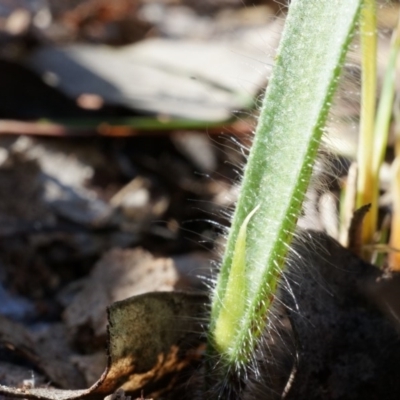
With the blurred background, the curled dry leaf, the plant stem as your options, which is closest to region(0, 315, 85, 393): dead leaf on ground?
the blurred background

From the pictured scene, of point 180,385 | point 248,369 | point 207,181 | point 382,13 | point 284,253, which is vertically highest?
point 382,13

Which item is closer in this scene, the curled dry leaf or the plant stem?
the curled dry leaf

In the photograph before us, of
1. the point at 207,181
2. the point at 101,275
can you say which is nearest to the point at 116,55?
the point at 207,181

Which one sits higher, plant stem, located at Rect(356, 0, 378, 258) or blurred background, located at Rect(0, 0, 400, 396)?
plant stem, located at Rect(356, 0, 378, 258)

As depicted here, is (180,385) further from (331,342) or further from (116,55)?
(116,55)

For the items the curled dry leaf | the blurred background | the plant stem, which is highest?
the plant stem

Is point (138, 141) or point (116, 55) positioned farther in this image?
point (116, 55)

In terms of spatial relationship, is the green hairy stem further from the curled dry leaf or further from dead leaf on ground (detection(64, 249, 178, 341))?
dead leaf on ground (detection(64, 249, 178, 341))
